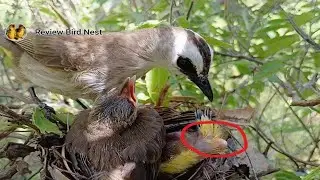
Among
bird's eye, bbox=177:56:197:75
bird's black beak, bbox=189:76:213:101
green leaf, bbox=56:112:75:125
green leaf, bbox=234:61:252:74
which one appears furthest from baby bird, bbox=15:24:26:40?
green leaf, bbox=234:61:252:74

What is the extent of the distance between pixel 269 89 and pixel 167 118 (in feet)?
3.72

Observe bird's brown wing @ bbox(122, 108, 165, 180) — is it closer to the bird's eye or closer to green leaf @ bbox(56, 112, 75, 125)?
green leaf @ bbox(56, 112, 75, 125)

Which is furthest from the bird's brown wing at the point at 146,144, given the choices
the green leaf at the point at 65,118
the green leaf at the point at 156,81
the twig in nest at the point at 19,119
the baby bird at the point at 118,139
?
the twig in nest at the point at 19,119

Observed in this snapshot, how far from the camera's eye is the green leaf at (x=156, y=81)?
2594 millimetres

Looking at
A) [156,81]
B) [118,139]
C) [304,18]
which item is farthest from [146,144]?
[304,18]

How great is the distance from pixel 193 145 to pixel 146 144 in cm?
21

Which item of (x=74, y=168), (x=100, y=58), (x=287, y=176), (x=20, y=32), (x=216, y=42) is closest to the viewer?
(x=287, y=176)

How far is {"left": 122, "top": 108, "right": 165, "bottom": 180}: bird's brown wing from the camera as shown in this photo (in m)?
2.25

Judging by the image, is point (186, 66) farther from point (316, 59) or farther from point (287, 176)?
point (287, 176)

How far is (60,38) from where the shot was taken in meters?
3.01

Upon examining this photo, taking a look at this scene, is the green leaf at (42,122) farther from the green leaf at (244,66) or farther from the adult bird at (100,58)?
the green leaf at (244,66)

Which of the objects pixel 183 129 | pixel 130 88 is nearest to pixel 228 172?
pixel 183 129

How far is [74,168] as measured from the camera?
2.25 meters

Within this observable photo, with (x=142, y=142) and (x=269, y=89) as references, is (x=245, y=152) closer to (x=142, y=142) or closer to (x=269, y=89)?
(x=142, y=142)
